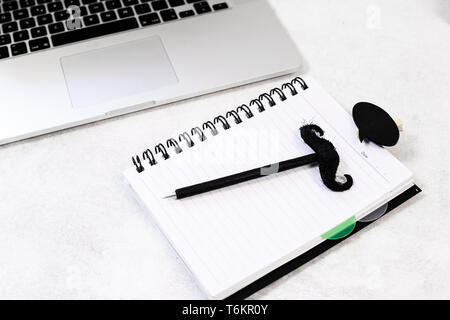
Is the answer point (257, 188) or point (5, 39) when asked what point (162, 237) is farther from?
point (5, 39)

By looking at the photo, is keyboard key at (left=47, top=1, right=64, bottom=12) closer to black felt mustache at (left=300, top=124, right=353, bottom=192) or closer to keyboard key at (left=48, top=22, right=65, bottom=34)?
keyboard key at (left=48, top=22, right=65, bottom=34)

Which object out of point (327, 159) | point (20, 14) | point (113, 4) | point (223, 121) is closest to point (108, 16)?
point (113, 4)

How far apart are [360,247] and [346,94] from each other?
9.1 inches

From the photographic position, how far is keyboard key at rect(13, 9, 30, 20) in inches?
29.1

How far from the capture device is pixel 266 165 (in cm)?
60

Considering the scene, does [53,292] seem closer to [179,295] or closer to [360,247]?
[179,295]

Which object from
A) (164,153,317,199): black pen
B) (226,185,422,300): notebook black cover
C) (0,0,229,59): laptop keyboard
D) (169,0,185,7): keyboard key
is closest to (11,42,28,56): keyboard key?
(0,0,229,59): laptop keyboard

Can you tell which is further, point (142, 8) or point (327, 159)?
point (142, 8)

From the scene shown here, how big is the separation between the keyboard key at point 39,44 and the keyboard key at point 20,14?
0.15 feet

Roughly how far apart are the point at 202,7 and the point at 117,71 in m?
0.16

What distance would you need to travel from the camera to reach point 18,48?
72 centimetres

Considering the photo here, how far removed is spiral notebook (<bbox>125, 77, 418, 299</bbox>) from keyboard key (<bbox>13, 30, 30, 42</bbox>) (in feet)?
0.85
